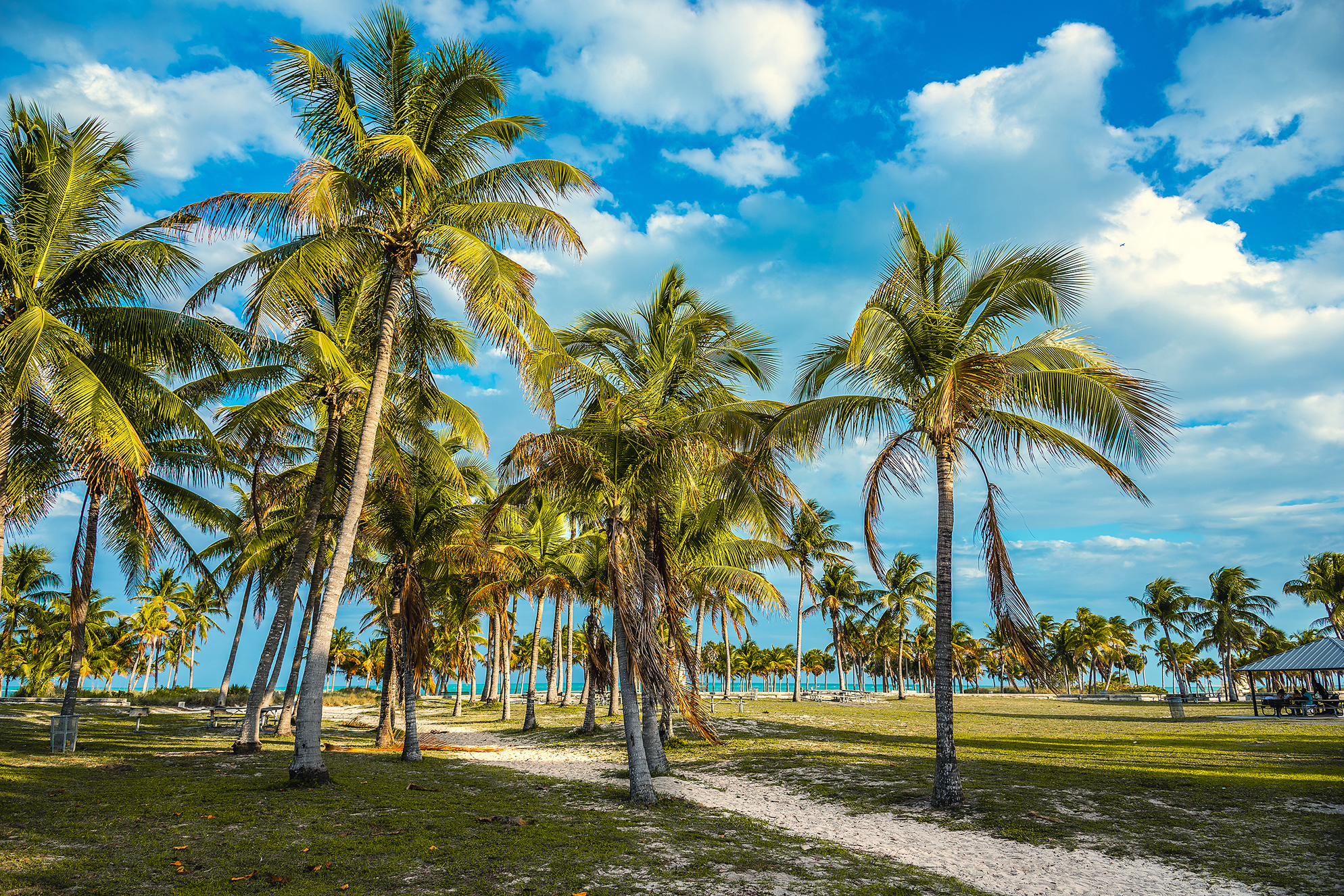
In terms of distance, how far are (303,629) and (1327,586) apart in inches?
2355

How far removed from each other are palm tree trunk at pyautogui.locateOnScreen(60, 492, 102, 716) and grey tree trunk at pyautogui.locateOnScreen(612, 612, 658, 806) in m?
12.5

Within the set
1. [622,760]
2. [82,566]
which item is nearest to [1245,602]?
[622,760]

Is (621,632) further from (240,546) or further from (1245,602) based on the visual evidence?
(1245,602)

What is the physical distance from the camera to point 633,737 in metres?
10.8

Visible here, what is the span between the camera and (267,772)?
1243cm

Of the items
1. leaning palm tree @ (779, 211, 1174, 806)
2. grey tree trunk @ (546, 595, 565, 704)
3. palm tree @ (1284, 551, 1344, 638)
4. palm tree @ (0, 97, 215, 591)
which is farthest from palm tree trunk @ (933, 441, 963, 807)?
palm tree @ (1284, 551, 1344, 638)

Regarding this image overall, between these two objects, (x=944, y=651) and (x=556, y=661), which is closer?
(x=944, y=651)

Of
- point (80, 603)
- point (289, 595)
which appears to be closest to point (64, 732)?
point (80, 603)

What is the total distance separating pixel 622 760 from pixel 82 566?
13.4m

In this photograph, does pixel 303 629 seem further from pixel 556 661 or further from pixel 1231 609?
pixel 1231 609

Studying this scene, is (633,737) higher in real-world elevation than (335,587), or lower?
lower

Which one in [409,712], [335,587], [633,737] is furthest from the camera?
[409,712]

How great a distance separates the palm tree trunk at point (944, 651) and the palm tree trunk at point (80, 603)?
17507 mm

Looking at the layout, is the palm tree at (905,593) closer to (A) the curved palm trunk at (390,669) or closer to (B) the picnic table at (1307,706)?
(B) the picnic table at (1307,706)
